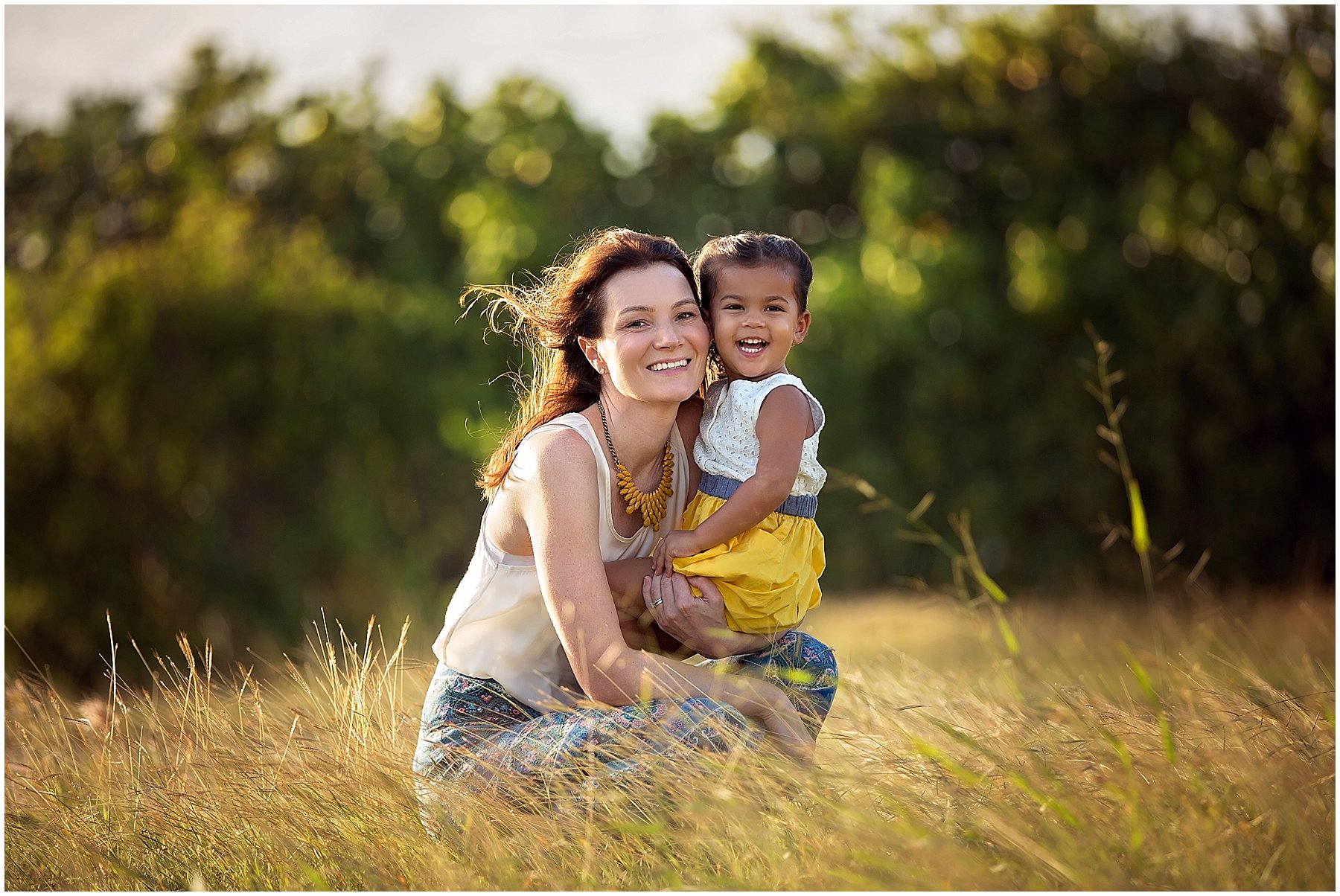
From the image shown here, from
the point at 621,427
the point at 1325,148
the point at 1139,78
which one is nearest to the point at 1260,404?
the point at 1325,148

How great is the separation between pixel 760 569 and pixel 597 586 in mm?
457

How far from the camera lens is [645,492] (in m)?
3.13

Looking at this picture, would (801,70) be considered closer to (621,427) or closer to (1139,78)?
(1139,78)

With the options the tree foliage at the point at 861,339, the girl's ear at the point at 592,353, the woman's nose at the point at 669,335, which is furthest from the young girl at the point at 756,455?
the tree foliage at the point at 861,339

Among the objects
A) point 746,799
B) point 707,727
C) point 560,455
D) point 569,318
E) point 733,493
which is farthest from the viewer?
point 569,318

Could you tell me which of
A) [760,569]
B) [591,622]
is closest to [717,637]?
[760,569]

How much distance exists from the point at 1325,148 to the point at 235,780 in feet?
26.8

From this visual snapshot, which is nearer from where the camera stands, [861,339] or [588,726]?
[588,726]

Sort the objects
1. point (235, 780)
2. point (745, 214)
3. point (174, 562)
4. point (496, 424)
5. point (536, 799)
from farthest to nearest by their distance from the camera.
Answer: point (745, 214), point (496, 424), point (174, 562), point (235, 780), point (536, 799)

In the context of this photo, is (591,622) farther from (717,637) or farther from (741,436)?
(741,436)

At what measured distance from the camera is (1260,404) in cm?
821

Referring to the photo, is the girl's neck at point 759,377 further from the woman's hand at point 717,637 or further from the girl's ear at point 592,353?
the woman's hand at point 717,637

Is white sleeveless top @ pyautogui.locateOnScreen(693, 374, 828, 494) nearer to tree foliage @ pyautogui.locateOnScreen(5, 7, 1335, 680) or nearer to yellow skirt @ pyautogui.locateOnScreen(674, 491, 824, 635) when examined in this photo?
yellow skirt @ pyautogui.locateOnScreen(674, 491, 824, 635)

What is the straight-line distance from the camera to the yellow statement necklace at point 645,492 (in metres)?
3.04
